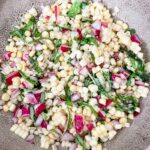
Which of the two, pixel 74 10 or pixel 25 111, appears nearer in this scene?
pixel 25 111

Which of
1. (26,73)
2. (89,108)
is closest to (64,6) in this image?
(26,73)

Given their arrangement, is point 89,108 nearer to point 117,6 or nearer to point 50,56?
point 50,56

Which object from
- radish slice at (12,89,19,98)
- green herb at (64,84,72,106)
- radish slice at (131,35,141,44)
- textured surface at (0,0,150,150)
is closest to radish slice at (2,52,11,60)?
textured surface at (0,0,150,150)

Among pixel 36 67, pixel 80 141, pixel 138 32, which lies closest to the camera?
pixel 80 141

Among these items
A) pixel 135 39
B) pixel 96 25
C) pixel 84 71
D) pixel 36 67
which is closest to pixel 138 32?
pixel 135 39

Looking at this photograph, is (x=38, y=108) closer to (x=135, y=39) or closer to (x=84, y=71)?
(x=84, y=71)

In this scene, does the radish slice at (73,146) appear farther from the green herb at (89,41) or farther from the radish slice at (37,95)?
the green herb at (89,41)
